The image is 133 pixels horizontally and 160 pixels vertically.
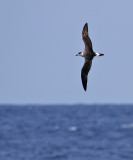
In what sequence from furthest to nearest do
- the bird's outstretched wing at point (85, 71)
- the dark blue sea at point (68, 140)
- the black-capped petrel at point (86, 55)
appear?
the dark blue sea at point (68, 140), the bird's outstretched wing at point (85, 71), the black-capped petrel at point (86, 55)

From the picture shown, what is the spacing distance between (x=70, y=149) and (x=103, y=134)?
31.7 ft

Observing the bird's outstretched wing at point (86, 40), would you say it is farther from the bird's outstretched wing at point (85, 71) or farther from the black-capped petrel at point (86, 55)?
the bird's outstretched wing at point (85, 71)

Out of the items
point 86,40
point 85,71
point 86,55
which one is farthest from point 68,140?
point 86,55

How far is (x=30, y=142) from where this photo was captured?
190ft

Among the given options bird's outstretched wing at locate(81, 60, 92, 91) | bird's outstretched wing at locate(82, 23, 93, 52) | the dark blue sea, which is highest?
bird's outstretched wing at locate(82, 23, 93, 52)

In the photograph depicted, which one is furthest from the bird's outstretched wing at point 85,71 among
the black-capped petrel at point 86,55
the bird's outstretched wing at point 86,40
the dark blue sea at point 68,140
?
the dark blue sea at point 68,140

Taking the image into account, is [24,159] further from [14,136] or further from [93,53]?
[93,53]

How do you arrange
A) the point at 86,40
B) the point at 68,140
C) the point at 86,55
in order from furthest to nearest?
the point at 68,140, the point at 86,40, the point at 86,55

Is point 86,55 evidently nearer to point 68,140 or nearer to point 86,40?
point 86,40

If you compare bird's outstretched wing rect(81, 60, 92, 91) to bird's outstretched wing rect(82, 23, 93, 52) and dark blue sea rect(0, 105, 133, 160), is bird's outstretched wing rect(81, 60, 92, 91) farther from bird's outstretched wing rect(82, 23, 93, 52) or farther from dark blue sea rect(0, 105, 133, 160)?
dark blue sea rect(0, 105, 133, 160)

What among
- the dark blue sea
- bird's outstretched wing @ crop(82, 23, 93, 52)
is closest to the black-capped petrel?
bird's outstretched wing @ crop(82, 23, 93, 52)

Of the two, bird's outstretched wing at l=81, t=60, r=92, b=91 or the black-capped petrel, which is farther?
bird's outstretched wing at l=81, t=60, r=92, b=91

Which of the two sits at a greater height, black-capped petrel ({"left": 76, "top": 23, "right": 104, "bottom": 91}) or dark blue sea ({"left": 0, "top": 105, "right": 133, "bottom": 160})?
black-capped petrel ({"left": 76, "top": 23, "right": 104, "bottom": 91})

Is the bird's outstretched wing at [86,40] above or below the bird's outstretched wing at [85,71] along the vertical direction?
above
